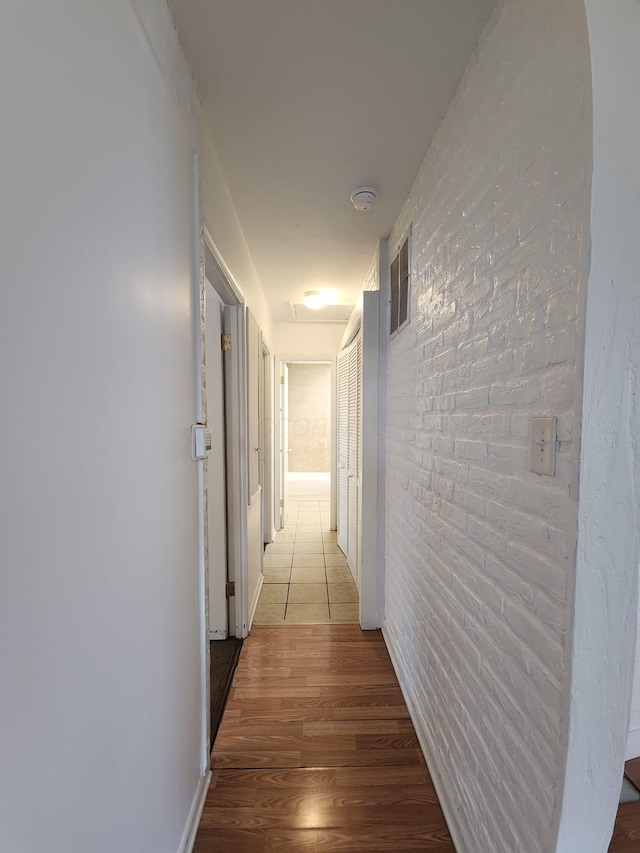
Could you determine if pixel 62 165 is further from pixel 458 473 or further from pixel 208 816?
pixel 208 816

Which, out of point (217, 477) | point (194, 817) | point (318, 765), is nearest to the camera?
point (194, 817)

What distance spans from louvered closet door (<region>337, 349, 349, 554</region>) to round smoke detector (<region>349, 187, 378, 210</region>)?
5.18 ft

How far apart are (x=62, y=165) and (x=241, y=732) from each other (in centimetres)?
198

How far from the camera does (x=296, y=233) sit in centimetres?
219

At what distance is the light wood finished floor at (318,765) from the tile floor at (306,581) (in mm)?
409

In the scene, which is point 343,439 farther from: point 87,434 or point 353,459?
point 87,434

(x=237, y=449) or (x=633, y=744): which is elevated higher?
(x=237, y=449)

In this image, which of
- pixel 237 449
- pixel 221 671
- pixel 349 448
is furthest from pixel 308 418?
pixel 221 671

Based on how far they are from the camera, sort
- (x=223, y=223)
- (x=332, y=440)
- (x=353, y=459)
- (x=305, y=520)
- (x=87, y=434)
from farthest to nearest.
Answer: (x=305, y=520)
(x=332, y=440)
(x=353, y=459)
(x=223, y=223)
(x=87, y=434)

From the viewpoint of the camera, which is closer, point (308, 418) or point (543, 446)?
point (543, 446)

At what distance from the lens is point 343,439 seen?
141 inches

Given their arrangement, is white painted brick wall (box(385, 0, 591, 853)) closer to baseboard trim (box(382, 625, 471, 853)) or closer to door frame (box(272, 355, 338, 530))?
baseboard trim (box(382, 625, 471, 853))

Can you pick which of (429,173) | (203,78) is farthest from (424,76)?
(203,78)

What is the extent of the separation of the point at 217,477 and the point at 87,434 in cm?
162
